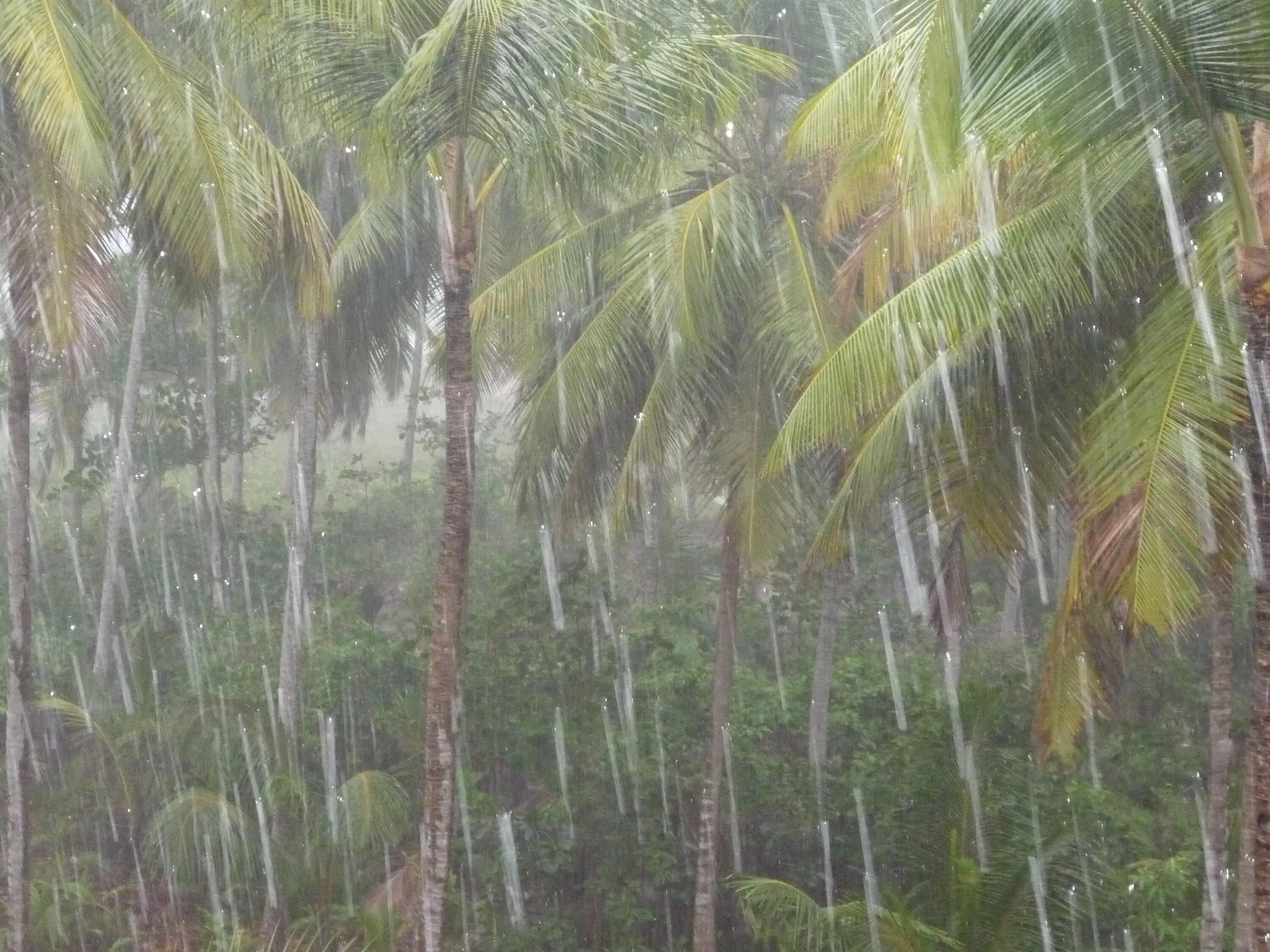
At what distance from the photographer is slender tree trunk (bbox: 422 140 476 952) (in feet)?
24.9

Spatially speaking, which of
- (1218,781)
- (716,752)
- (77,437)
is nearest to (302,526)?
(716,752)

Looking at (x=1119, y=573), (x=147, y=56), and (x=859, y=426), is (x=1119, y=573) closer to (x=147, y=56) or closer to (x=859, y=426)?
(x=859, y=426)

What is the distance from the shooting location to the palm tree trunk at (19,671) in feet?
30.0

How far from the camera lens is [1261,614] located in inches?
168

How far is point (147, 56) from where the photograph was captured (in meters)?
7.79

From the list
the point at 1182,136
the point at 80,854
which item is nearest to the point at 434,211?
the point at 80,854

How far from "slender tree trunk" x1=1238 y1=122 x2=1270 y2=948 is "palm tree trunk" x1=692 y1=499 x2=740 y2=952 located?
623 centimetres

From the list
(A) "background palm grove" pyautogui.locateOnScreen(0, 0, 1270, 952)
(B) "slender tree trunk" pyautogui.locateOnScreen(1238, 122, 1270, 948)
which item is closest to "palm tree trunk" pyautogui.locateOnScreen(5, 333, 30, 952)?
(A) "background palm grove" pyautogui.locateOnScreen(0, 0, 1270, 952)

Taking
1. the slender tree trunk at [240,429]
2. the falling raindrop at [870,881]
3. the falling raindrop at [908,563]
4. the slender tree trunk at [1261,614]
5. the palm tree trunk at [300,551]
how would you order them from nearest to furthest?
the slender tree trunk at [1261,614], the falling raindrop at [870,881], the falling raindrop at [908,563], the palm tree trunk at [300,551], the slender tree trunk at [240,429]

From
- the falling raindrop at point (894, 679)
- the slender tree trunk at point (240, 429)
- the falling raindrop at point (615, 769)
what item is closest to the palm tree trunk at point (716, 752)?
the falling raindrop at point (615, 769)

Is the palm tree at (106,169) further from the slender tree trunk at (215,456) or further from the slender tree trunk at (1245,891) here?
the slender tree trunk at (215,456)

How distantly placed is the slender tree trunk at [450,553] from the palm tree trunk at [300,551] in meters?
4.79

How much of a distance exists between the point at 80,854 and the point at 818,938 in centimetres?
863

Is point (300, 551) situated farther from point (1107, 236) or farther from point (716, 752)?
point (1107, 236)
